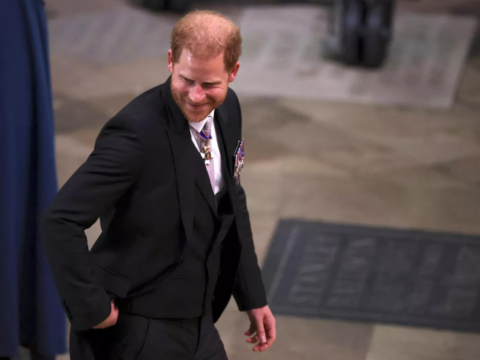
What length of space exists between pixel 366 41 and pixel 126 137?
5384 mm

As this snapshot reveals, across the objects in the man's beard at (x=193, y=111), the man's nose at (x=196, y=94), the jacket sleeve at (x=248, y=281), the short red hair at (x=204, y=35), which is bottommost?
Result: the jacket sleeve at (x=248, y=281)

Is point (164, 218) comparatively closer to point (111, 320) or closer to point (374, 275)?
point (111, 320)

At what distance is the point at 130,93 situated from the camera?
664 cm

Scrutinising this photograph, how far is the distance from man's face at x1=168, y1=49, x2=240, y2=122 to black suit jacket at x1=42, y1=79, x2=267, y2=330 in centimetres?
8

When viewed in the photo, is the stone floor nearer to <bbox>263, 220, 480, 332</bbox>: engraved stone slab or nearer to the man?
<bbox>263, 220, 480, 332</bbox>: engraved stone slab

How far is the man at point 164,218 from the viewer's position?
199 centimetres

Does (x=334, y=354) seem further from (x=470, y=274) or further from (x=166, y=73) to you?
(x=166, y=73)

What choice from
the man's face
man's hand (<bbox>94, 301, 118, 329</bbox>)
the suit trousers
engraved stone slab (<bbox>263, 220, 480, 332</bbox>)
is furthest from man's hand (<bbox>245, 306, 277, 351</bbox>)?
engraved stone slab (<bbox>263, 220, 480, 332</bbox>)

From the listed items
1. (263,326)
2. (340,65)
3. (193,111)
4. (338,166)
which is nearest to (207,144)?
(193,111)

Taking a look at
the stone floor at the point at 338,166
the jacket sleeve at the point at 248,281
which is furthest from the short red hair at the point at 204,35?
the stone floor at the point at 338,166

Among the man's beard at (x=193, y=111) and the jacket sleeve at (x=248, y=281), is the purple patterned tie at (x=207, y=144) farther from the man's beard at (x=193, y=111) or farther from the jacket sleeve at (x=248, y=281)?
the jacket sleeve at (x=248, y=281)

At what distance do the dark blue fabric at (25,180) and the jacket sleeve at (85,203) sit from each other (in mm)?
1032

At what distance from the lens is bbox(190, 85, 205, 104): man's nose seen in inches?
78.7

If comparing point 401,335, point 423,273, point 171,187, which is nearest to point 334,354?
point 401,335
